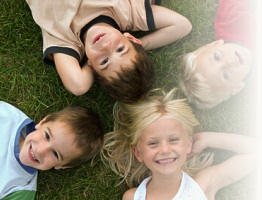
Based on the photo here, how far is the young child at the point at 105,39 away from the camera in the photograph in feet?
6.59

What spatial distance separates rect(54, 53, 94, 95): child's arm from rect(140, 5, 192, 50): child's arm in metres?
0.46

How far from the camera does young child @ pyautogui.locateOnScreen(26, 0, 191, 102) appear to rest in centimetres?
201

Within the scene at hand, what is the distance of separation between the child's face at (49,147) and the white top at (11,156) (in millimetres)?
66

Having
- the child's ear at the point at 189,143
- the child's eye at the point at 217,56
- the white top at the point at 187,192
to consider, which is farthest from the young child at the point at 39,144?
the child's eye at the point at 217,56

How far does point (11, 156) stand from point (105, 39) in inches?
34.6

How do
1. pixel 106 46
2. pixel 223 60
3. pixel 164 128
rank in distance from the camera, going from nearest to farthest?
pixel 106 46
pixel 164 128
pixel 223 60

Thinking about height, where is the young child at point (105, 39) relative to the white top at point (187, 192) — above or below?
above

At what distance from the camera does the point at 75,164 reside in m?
2.26

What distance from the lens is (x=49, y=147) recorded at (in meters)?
2.09

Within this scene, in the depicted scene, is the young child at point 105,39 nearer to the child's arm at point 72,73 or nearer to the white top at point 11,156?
the child's arm at point 72,73

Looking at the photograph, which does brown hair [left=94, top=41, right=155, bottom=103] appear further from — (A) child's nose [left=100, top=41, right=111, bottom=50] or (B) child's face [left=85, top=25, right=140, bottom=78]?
(A) child's nose [left=100, top=41, right=111, bottom=50]

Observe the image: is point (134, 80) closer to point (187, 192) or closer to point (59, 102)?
point (59, 102)

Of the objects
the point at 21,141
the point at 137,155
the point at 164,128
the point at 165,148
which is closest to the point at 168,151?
the point at 165,148

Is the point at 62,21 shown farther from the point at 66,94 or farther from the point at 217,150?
the point at 217,150
